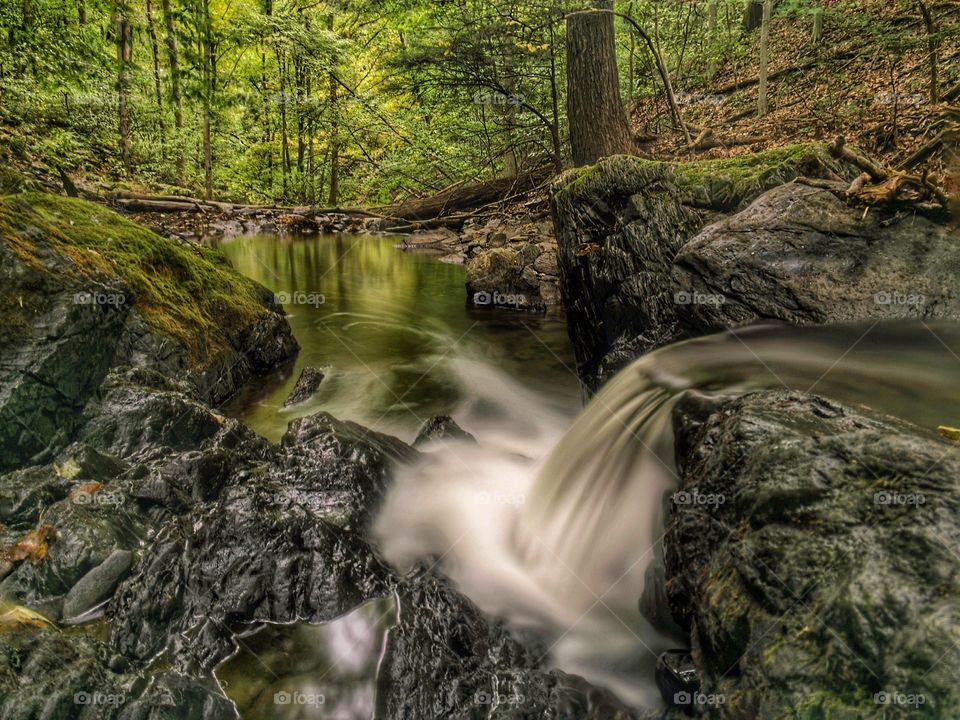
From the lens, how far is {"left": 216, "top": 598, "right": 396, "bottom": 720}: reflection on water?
2348mm

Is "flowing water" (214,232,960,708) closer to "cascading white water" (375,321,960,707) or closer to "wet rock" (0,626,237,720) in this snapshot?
"cascading white water" (375,321,960,707)

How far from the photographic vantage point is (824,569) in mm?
1757

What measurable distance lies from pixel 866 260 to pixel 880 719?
3.58 meters

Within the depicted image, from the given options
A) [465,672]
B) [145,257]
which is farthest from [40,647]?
[145,257]

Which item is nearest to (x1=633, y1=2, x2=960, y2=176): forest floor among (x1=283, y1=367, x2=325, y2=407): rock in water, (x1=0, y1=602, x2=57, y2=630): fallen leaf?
(x1=283, y1=367, x2=325, y2=407): rock in water

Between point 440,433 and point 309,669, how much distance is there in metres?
2.30

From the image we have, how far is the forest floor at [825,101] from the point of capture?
6.84 metres

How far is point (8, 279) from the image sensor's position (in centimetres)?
379

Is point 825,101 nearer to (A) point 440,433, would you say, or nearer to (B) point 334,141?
(A) point 440,433

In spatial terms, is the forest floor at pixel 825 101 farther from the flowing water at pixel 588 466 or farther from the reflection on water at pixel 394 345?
the reflection on water at pixel 394 345

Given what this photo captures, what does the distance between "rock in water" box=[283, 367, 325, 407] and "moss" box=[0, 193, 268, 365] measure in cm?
79

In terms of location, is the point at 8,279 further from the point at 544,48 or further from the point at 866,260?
the point at 544,48

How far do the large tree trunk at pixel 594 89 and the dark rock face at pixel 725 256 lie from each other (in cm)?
205

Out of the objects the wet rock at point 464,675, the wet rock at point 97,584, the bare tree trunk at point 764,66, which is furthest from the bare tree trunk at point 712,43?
the wet rock at point 97,584
